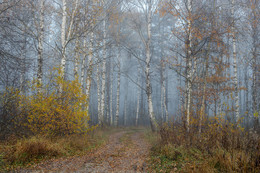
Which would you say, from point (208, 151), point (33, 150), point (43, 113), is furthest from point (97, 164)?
point (208, 151)


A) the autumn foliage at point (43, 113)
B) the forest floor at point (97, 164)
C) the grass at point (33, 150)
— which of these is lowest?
the forest floor at point (97, 164)

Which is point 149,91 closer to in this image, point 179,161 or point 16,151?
point 179,161

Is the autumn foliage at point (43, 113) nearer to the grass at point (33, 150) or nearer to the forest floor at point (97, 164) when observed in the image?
the grass at point (33, 150)

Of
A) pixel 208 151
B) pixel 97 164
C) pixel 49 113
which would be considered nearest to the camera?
pixel 208 151

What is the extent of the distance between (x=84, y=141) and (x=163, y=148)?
11.1ft

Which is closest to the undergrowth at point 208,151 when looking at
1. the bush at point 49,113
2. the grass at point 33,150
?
the grass at point 33,150

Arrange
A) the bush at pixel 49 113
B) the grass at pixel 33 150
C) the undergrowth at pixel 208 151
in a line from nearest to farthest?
the undergrowth at pixel 208 151
the grass at pixel 33 150
the bush at pixel 49 113

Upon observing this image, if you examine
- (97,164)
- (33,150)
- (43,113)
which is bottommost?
(97,164)

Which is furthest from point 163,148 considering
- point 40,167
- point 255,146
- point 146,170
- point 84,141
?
point 40,167

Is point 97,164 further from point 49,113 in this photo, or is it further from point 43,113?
point 43,113

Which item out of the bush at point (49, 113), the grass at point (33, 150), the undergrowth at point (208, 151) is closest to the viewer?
the undergrowth at point (208, 151)

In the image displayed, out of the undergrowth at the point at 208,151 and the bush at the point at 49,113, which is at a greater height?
the bush at the point at 49,113

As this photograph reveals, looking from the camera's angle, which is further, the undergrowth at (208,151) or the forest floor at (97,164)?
the forest floor at (97,164)

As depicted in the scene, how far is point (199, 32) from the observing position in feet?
24.3
